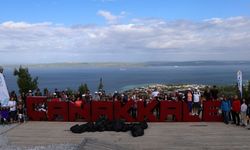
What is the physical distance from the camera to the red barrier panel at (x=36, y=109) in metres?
23.5

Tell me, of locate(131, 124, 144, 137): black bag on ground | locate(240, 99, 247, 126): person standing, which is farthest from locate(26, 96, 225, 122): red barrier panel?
locate(131, 124, 144, 137): black bag on ground

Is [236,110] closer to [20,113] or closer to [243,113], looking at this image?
[243,113]

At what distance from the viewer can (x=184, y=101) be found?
2339 cm

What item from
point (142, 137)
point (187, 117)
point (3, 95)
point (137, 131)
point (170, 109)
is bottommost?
point (142, 137)

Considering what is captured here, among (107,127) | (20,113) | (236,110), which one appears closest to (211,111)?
(236,110)

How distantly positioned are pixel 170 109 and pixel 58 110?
18.5ft

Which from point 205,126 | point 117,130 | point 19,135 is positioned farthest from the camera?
point 205,126

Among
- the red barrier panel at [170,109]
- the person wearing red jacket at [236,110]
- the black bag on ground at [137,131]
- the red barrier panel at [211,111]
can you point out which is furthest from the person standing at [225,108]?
the black bag on ground at [137,131]

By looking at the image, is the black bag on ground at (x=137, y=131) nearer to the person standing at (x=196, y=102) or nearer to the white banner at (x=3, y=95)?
the person standing at (x=196, y=102)

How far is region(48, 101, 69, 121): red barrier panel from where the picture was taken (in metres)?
23.4

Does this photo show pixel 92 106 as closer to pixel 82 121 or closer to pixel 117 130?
pixel 82 121

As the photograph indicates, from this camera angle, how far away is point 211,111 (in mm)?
23328

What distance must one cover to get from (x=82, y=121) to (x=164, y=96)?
4532 mm

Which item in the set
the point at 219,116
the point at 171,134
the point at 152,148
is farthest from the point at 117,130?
the point at 219,116
